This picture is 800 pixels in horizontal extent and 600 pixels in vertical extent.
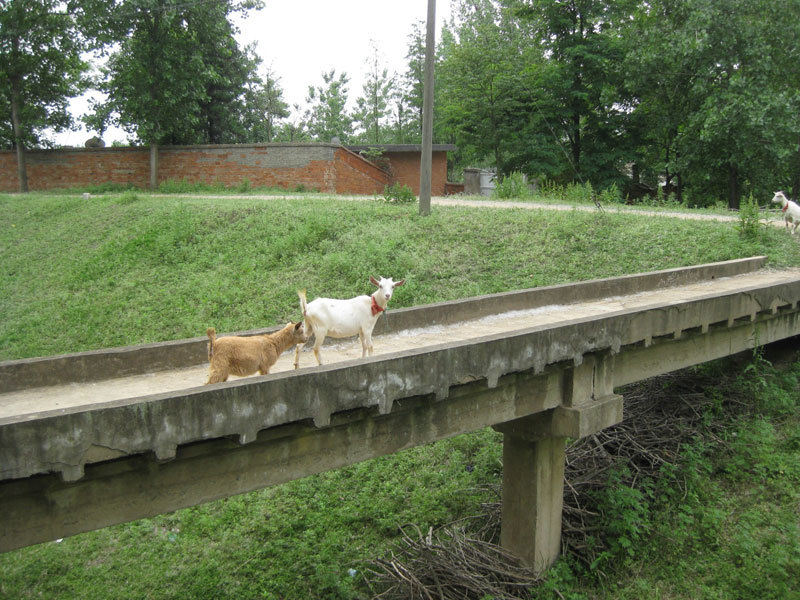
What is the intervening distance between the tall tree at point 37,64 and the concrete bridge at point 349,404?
70.6 feet

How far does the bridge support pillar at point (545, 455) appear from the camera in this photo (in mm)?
7223

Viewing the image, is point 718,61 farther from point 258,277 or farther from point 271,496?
point 271,496

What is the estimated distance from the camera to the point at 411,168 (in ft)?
93.2

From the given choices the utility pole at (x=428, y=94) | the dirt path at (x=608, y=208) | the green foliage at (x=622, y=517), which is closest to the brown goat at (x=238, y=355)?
the green foliage at (x=622, y=517)

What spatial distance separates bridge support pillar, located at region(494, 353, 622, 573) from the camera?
7.22 meters

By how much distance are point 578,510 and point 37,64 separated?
90.4 feet

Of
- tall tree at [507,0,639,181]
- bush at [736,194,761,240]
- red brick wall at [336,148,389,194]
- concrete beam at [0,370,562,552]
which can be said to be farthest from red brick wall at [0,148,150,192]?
concrete beam at [0,370,562,552]

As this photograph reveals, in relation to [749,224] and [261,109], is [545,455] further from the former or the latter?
[261,109]

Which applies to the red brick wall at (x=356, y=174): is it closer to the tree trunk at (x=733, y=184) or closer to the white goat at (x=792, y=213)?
the tree trunk at (x=733, y=184)

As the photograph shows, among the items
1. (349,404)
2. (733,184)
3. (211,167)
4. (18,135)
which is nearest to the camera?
(349,404)

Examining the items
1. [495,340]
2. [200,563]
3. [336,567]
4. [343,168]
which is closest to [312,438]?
[495,340]

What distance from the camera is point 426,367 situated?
220 inches

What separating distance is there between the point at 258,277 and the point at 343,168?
396 inches

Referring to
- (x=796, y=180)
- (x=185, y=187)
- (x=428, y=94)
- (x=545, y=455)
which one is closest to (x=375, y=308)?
(x=545, y=455)
